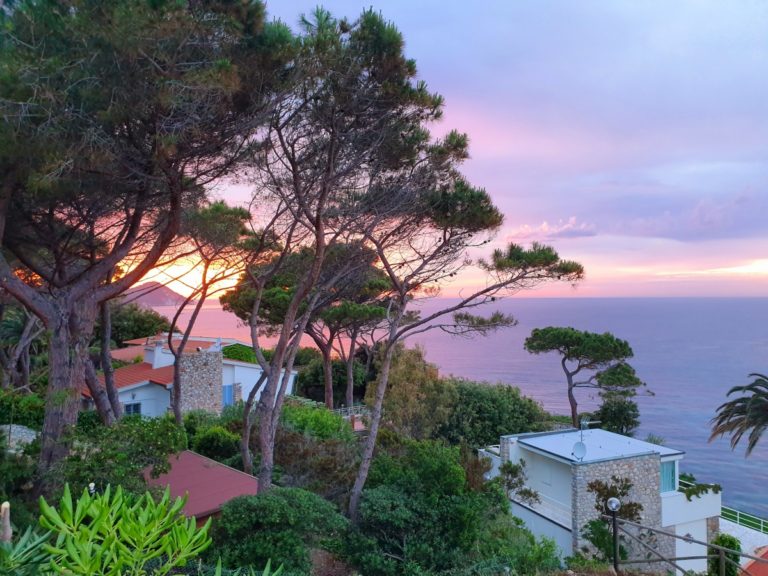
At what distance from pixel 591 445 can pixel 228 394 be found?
40.4ft

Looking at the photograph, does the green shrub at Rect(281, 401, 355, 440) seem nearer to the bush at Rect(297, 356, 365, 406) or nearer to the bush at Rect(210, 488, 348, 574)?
the bush at Rect(210, 488, 348, 574)

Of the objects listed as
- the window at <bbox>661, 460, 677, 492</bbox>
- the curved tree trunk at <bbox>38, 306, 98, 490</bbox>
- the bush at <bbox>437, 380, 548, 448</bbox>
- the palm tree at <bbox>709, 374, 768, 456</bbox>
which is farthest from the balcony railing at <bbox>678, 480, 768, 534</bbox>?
the curved tree trunk at <bbox>38, 306, 98, 490</bbox>

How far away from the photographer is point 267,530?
5883mm

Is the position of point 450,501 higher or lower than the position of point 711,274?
lower

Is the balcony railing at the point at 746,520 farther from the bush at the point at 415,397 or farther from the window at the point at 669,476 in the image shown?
the bush at the point at 415,397

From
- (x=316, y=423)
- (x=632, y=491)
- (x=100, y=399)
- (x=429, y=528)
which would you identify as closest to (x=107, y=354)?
(x=100, y=399)

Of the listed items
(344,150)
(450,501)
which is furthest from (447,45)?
(450,501)

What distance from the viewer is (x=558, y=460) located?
489 inches

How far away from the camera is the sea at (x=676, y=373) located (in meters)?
28.2

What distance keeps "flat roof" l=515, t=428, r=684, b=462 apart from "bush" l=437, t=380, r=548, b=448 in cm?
474

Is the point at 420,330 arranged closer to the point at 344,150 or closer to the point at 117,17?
the point at 344,150

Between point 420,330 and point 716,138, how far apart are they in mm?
10937

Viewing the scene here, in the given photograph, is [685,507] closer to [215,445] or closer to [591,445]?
[591,445]

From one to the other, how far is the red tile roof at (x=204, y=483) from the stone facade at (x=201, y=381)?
8.20 meters
